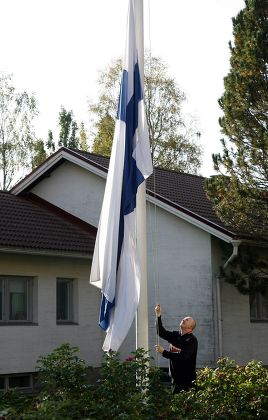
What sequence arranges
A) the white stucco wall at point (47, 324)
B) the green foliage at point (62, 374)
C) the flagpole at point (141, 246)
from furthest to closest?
1. the white stucco wall at point (47, 324)
2. the flagpole at point (141, 246)
3. the green foliage at point (62, 374)

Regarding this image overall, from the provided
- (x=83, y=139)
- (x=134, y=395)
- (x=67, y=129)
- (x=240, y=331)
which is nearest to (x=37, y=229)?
(x=240, y=331)

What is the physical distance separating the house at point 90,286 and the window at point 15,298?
23mm

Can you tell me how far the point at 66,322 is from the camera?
20.0 meters

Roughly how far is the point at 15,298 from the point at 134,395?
455 inches

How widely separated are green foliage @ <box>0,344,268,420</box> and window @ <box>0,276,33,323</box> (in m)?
9.71

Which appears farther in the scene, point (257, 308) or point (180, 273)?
Answer: point (257, 308)

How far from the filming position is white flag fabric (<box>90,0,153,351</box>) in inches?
399

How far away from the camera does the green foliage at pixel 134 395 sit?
25.7 ft

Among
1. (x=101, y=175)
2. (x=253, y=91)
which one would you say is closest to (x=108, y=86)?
(x=101, y=175)

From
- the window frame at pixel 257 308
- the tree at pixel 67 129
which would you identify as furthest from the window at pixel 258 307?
the tree at pixel 67 129

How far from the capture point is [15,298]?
62.5 ft

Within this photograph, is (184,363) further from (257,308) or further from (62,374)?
(257,308)

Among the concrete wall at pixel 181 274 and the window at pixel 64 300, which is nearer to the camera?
the concrete wall at pixel 181 274

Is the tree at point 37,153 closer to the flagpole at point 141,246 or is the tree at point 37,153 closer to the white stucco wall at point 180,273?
the white stucco wall at point 180,273
